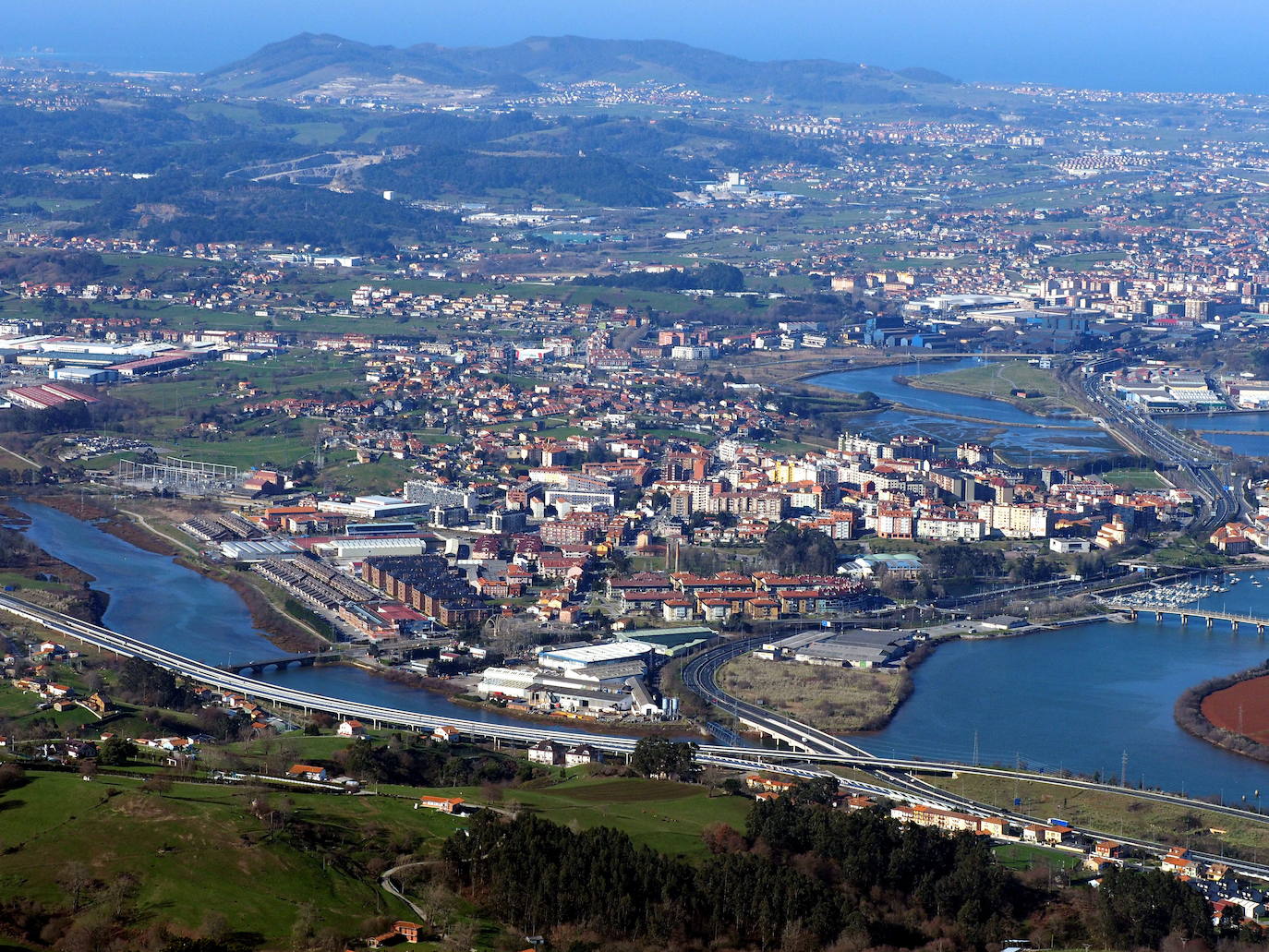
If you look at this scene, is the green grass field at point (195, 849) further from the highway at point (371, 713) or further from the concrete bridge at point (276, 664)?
the concrete bridge at point (276, 664)

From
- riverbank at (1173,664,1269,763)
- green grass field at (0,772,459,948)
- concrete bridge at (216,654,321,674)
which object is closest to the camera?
green grass field at (0,772,459,948)

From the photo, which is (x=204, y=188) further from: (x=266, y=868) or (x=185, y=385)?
(x=266, y=868)

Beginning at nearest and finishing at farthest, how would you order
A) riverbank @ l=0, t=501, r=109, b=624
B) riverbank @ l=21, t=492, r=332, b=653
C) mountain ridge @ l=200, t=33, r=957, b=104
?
riverbank @ l=21, t=492, r=332, b=653
riverbank @ l=0, t=501, r=109, b=624
mountain ridge @ l=200, t=33, r=957, b=104

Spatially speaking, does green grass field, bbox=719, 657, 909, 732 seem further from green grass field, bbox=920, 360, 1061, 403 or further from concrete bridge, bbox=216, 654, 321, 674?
green grass field, bbox=920, 360, 1061, 403

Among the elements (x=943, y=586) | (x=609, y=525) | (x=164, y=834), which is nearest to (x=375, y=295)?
(x=609, y=525)

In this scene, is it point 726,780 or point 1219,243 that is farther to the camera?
point 1219,243

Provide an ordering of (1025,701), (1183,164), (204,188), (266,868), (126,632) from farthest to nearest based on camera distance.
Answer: (1183,164)
(204,188)
(126,632)
(1025,701)
(266,868)

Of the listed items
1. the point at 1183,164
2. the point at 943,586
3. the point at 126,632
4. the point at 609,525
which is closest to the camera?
the point at 126,632

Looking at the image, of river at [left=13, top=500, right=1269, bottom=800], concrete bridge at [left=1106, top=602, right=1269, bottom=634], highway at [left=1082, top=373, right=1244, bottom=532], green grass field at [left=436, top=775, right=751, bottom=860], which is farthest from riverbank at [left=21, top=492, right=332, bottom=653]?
highway at [left=1082, top=373, right=1244, bottom=532]
